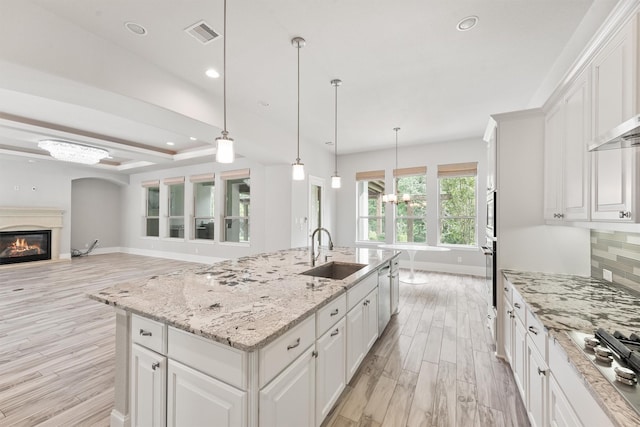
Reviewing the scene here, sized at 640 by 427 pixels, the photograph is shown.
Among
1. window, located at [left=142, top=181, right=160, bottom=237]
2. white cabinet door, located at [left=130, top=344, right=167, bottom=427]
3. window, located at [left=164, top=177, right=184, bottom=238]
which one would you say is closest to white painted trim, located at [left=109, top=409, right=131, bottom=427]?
white cabinet door, located at [left=130, top=344, right=167, bottom=427]

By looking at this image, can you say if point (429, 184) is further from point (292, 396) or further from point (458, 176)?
point (292, 396)

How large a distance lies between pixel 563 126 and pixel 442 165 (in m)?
4.22

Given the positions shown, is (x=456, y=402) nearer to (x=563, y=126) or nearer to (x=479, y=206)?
(x=563, y=126)

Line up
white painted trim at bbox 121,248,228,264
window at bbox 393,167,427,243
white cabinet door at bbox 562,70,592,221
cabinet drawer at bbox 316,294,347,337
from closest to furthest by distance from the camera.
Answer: cabinet drawer at bbox 316,294,347,337 → white cabinet door at bbox 562,70,592,221 → window at bbox 393,167,427,243 → white painted trim at bbox 121,248,228,264

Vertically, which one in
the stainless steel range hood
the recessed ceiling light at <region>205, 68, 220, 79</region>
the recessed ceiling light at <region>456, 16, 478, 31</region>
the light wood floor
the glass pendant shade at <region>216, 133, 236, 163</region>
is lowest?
the light wood floor

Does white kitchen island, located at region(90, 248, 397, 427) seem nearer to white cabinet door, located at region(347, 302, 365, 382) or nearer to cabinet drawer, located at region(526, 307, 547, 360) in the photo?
white cabinet door, located at region(347, 302, 365, 382)

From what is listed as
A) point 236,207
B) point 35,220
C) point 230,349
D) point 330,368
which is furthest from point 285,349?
point 35,220

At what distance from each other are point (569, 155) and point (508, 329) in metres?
1.49

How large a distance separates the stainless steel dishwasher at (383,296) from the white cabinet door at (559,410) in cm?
151

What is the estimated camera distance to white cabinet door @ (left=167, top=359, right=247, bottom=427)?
3.57ft

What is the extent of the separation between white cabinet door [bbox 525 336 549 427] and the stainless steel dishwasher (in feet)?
4.18

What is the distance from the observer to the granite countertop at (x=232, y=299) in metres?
1.12

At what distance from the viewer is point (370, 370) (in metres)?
2.29

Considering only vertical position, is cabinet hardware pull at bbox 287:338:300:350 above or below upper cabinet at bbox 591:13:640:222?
below
